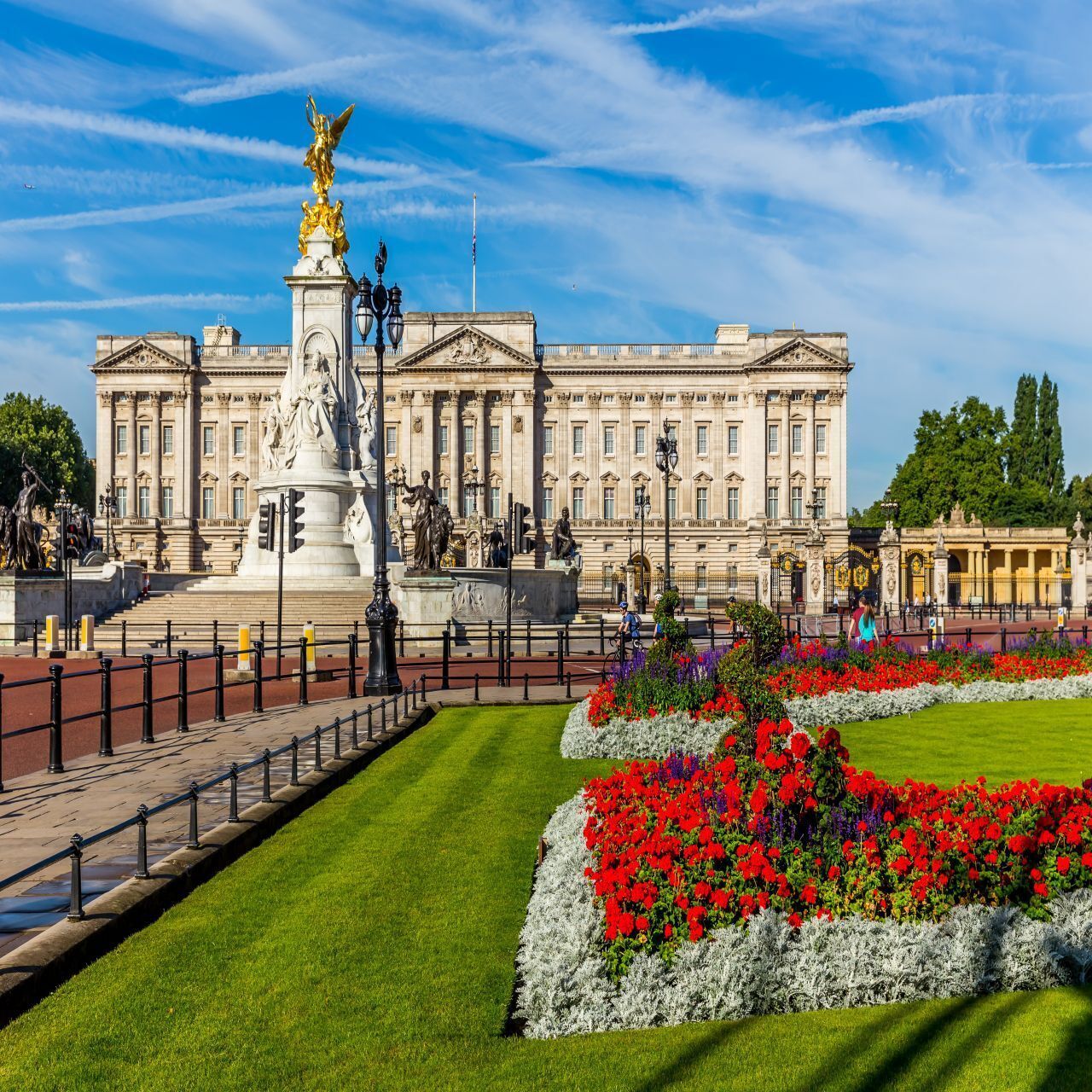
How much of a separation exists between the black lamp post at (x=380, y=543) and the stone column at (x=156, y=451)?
78687mm

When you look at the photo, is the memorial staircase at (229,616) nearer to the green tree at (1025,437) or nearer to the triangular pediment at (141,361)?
the triangular pediment at (141,361)

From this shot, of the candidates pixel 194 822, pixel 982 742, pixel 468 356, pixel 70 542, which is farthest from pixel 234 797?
pixel 468 356

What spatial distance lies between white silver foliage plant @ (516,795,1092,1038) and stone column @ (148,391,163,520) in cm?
9607

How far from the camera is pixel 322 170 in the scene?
44844 mm

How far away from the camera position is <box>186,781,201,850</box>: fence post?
828cm

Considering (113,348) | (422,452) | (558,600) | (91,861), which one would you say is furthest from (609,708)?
(113,348)

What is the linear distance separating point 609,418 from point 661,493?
7.70m

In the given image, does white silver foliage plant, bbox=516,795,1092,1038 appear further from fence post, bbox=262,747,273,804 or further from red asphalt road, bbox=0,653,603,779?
red asphalt road, bbox=0,653,603,779

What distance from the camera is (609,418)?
9712 centimetres

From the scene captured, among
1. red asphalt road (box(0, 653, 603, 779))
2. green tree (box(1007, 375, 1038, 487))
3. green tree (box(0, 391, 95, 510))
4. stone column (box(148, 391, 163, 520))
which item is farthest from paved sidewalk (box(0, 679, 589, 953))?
green tree (box(1007, 375, 1038, 487))

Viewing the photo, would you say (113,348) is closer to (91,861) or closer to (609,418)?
(609,418)

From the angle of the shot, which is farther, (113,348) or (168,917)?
(113,348)

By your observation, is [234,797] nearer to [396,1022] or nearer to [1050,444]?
[396,1022]

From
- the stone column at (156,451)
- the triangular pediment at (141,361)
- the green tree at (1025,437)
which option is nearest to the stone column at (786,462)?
the green tree at (1025,437)
